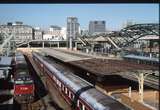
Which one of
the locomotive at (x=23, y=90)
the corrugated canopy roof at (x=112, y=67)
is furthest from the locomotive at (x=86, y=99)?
the corrugated canopy roof at (x=112, y=67)

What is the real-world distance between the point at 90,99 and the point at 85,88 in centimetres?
424

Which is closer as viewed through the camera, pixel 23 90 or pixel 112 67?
pixel 23 90

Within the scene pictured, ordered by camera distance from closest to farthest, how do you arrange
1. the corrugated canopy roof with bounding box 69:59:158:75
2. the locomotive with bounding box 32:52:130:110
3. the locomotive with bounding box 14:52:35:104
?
the locomotive with bounding box 32:52:130:110
the locomotive with bounding box 14:52:35:104
the corrugated canopy roof with bounding box 69:59:158:75

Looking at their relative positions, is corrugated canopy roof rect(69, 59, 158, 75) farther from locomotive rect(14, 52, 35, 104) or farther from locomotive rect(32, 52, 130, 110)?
locomotive rect(14, 52, 35, 104)

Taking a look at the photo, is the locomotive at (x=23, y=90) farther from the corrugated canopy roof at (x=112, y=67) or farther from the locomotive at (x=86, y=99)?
the corrugated canopy roof at (x=112, y=67)

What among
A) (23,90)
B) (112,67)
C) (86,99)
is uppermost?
(86,99)

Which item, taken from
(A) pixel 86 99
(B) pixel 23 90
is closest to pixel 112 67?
(B) pixel 23 90

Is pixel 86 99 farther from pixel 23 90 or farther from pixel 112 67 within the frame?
pixel 112 67

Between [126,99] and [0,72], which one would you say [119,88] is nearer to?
[126,99]

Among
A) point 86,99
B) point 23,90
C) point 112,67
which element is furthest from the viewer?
point 112,67

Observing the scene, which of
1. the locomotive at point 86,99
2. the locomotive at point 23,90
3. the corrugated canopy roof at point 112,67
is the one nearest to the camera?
the locomotive at point 86,99

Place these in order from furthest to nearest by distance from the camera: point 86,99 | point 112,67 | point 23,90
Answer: point 112,67, point 23,90, point 86,99

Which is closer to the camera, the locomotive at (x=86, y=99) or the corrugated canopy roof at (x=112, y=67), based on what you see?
the locomotive at (x=86, y=99)

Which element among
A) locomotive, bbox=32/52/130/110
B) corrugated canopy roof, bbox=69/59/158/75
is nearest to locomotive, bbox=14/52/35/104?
locomotive, bbox=32/52/130/110
